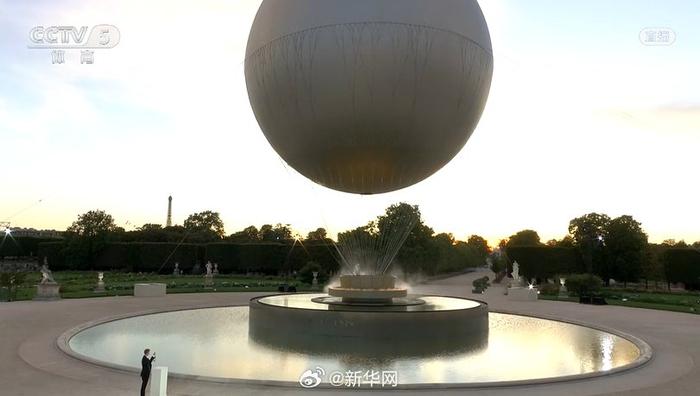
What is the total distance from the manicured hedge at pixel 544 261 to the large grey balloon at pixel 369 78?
4750cm

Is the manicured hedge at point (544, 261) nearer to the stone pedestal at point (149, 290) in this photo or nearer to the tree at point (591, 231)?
the tree at point (591, 231)

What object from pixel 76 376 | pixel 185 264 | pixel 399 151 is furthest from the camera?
pixel 185 264

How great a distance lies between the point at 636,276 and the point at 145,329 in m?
61.2

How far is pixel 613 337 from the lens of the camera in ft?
63.6

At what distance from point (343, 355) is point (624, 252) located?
60.0 meters

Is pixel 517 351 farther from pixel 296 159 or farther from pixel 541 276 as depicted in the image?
pixel 541 276

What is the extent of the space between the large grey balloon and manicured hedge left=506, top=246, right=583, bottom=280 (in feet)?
156

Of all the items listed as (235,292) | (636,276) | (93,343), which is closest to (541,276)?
(636,276)

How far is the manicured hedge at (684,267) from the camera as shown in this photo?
55.3 meters

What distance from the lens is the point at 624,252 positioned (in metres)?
64.9

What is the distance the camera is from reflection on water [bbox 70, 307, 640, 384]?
42.0 feet

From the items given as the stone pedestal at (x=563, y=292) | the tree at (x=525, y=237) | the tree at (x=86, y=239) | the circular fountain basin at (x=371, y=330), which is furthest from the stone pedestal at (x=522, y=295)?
the tree at (x=525, y=237)

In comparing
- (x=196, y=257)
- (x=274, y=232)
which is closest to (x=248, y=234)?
(x=274, y=232)

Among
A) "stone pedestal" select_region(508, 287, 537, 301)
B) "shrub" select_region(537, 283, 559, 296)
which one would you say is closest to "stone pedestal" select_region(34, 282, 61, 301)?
"stone pedestal" select_region(508, 287, 537, 301)
